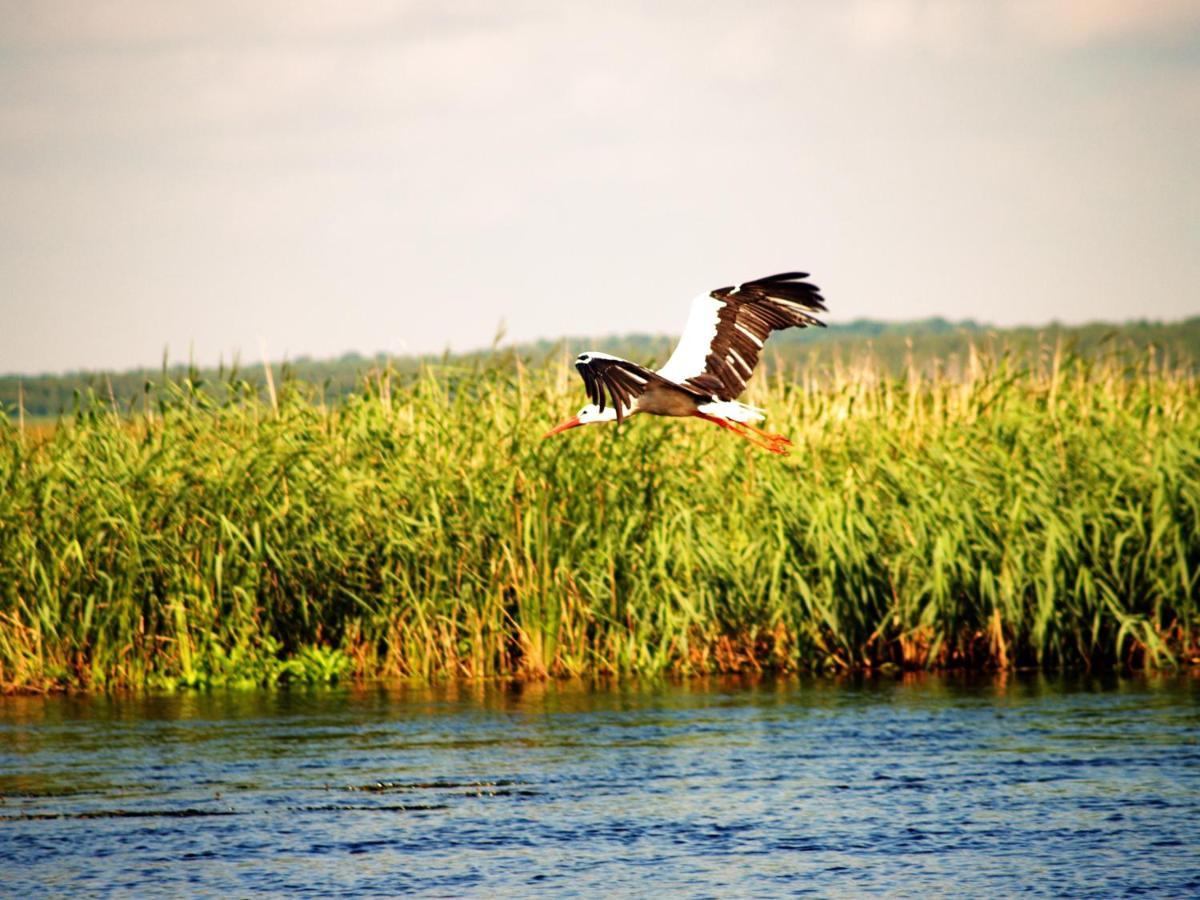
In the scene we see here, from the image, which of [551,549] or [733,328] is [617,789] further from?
[551,549]

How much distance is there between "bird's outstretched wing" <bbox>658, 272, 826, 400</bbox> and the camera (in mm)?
9711

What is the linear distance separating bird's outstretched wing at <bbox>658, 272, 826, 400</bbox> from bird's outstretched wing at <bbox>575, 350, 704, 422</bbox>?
89cm

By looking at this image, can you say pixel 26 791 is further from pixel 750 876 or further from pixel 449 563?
pixel 750 876

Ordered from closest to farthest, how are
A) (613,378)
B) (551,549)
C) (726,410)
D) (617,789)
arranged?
(613,378), (726,410), (617,789), (551,549)

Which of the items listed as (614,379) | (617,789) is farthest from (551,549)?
(614,379)

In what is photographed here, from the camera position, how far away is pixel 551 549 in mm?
13531

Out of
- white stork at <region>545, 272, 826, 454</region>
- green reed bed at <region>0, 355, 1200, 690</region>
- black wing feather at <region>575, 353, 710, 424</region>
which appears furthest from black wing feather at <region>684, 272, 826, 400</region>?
green reed bed at <region>0, 355, 1200, 690</region>

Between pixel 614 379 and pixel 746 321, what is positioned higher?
pixel 746 321

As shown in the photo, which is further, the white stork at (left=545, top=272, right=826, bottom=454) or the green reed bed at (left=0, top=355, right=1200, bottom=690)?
the green reed bed at (left=0, top=355, right=1200, bottom=690)

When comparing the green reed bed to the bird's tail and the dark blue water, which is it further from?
the bird's tail

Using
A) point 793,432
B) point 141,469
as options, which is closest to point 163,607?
point 141,469

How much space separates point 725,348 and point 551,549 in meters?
4.07

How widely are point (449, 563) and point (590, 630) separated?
1.31m

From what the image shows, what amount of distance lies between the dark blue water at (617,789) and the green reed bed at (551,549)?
1.43 feet
